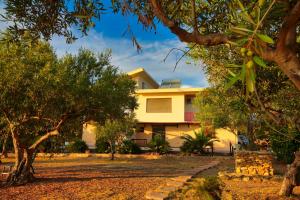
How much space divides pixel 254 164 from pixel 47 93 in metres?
8.99

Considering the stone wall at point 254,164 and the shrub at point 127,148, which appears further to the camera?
the shrub at point 127,148

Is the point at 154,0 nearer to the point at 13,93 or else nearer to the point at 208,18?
the point at 208,18

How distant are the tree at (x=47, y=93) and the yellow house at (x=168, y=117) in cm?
1869

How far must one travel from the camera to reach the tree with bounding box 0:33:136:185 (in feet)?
32.7

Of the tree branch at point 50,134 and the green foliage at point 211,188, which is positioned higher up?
the tree branch at point 50,134

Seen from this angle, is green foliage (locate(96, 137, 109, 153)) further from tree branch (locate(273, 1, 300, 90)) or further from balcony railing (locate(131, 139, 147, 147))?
tree branch (locate(273, 1, 300, 90))

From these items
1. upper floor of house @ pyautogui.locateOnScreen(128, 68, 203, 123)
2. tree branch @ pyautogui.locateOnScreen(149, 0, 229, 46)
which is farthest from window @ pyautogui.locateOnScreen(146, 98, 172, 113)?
tree branch @ pyautogui.locateOnScreen(149, 0, 229, 46)

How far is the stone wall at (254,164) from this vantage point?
13.5 metres

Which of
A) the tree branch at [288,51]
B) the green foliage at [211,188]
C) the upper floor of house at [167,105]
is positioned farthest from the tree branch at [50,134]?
the upper floor of house at [167,105]

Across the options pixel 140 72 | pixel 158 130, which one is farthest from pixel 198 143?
pixel 140 72

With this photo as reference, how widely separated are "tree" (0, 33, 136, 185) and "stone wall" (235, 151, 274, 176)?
562cm

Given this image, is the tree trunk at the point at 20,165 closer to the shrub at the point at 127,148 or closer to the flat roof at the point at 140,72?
the shrub at the point at 127,148

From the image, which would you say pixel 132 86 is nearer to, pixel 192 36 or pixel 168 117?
pixel 192 36

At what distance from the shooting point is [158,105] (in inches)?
1316
